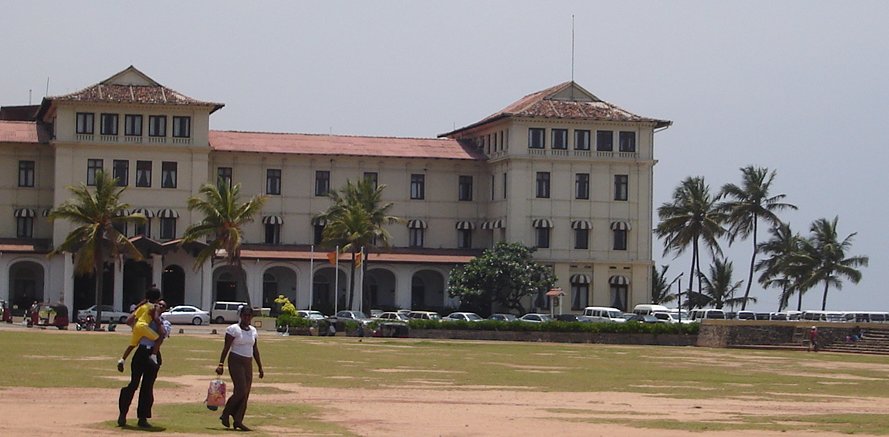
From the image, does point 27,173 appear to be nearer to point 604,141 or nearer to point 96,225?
point 96,225

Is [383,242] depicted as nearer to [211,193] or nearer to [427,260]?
[427,260]

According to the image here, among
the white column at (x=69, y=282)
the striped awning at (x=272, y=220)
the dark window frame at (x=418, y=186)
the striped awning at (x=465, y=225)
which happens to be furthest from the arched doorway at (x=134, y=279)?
the striped awning at (x=465, y=225)

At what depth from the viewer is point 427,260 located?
9631cm

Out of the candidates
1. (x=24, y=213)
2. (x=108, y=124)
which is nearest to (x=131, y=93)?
(x=108, y=124)

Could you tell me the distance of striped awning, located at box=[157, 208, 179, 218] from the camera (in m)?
93.5

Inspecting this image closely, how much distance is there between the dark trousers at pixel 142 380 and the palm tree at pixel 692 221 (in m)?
79.7

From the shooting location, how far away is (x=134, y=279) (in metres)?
92.8

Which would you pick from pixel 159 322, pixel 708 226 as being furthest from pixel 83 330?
pixel 159 322

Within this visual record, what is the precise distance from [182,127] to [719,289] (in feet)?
141

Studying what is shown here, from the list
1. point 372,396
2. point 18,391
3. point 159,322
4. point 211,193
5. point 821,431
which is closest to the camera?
point 159,322

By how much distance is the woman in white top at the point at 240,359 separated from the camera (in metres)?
22.9

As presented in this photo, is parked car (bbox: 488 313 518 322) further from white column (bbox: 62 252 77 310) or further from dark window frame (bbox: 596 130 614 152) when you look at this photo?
white column (bbox: 62 252 77 310)

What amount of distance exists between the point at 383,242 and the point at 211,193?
35.8 ft

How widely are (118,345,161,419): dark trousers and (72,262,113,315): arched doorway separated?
68.6 meters
